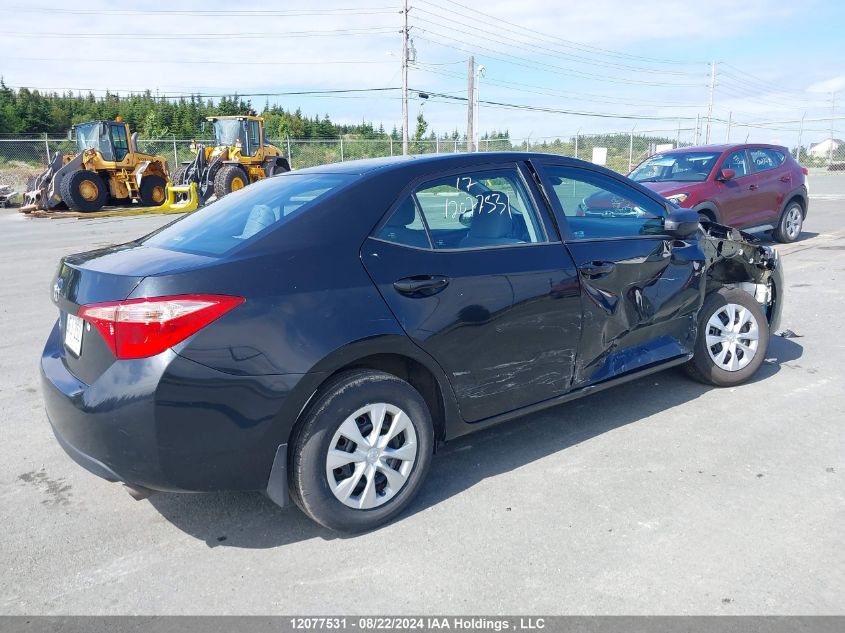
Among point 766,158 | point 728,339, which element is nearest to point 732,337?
point 728,339

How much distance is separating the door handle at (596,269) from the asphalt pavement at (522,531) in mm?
963

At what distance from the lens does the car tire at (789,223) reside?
38.6 ft

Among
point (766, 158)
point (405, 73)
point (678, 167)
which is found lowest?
point (678, 167)

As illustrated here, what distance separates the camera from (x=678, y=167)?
35.6 ft

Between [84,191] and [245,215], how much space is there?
2103 cm

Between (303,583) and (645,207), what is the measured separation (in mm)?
3066

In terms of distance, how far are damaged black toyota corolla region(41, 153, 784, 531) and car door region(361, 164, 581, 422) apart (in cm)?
1

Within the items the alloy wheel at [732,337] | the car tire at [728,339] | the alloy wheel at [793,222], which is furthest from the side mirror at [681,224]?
the alloy wheel at [793,222]

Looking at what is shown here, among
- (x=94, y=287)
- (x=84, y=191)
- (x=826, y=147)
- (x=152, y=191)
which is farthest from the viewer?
(x=826, y=147)

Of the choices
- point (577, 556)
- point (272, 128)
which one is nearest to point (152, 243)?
point (577, 556)

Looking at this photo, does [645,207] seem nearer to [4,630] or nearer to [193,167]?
[4,630]

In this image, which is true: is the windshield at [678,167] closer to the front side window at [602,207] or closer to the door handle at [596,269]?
the front side window at [602,207]

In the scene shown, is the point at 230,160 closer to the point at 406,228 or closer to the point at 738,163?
the point at 738,163

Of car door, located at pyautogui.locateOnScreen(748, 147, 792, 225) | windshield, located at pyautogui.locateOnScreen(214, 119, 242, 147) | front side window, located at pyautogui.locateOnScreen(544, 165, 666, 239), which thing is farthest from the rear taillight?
windshield, located at pyautogui.locateOnScreen(214, 119, 242, 147)
